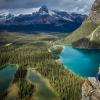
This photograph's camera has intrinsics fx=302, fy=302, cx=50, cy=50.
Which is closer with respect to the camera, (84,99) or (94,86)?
(94,86)

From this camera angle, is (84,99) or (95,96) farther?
(84,99)

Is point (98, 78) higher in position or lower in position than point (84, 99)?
higher
